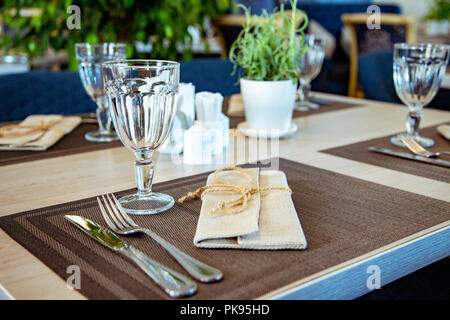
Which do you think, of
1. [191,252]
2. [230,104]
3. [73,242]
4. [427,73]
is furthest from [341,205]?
[230,104]

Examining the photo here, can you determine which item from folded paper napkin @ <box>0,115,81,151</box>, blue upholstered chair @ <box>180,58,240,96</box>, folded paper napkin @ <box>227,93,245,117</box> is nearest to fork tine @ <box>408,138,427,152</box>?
folded paper napkin @ <box>227,93,245,117</box>

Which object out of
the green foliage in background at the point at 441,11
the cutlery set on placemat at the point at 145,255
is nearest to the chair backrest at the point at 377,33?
the green foliage in background at the point at 441,11

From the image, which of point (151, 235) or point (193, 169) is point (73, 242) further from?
point (193, 169)

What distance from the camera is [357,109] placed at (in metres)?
1.55

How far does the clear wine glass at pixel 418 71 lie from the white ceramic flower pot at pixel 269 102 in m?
0.23

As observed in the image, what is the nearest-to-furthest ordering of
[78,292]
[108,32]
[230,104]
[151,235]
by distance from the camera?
[78,292], [151,235], [230,104], [108,32]

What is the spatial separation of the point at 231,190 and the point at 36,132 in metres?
0.59

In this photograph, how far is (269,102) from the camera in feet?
3.84

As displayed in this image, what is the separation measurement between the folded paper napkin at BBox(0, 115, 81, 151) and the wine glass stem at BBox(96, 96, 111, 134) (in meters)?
0.08

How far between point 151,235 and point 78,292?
5.2 inches

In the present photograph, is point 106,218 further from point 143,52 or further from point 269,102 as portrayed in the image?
point 143,52

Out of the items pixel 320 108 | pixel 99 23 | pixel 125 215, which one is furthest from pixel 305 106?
pixel 99 23

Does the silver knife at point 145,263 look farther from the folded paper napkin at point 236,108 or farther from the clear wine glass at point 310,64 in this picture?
the clear wine glass at point 310,64

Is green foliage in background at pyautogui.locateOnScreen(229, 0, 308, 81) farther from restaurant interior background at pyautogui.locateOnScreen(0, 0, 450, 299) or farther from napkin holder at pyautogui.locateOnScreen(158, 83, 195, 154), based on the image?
restaurant interior background at pyautogui.locateOnScreen(0, 0, 450, 299)
